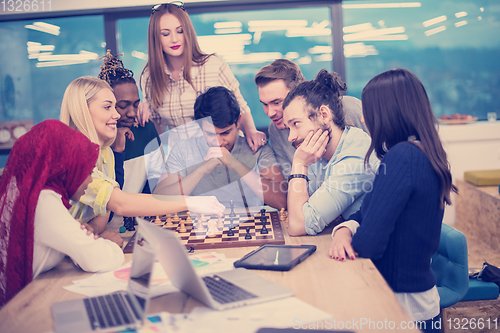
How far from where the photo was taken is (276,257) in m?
1.40

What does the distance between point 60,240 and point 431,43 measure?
3.99m

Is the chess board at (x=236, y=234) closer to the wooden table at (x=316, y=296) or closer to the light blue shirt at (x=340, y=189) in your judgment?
the light blue shirt at (x=340, y=189)

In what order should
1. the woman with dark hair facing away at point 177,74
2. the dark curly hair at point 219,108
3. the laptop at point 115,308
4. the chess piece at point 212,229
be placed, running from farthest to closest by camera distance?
the woman with dark hair facing away at point 177,74, the dark curly hair at point 219,108, the chess piece at point 212,229, the laptop at point 115,308

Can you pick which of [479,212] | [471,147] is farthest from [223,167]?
[471,147]

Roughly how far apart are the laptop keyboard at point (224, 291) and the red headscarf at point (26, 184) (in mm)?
642

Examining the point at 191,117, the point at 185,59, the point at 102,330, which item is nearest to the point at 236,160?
the point at 191,117

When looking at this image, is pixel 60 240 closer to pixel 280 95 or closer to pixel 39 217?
pixel 39 217

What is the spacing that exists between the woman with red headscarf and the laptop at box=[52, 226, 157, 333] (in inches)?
10.2

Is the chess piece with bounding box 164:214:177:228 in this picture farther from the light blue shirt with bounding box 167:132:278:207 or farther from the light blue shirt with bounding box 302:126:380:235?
the light blue shirt with bounding box 302:126:380:235

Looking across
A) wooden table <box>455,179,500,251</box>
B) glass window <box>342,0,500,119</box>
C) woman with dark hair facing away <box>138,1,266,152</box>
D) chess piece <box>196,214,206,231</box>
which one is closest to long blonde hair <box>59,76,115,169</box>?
chess piece <box>196,214,206,231</box>

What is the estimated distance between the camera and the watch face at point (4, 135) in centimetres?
408

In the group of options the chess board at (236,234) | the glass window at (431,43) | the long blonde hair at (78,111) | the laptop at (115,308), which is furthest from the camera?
the glass window at (431,43)

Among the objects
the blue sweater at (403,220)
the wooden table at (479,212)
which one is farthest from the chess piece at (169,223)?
the wooden table at (479,212)

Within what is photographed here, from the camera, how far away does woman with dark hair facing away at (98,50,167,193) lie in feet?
8.21
